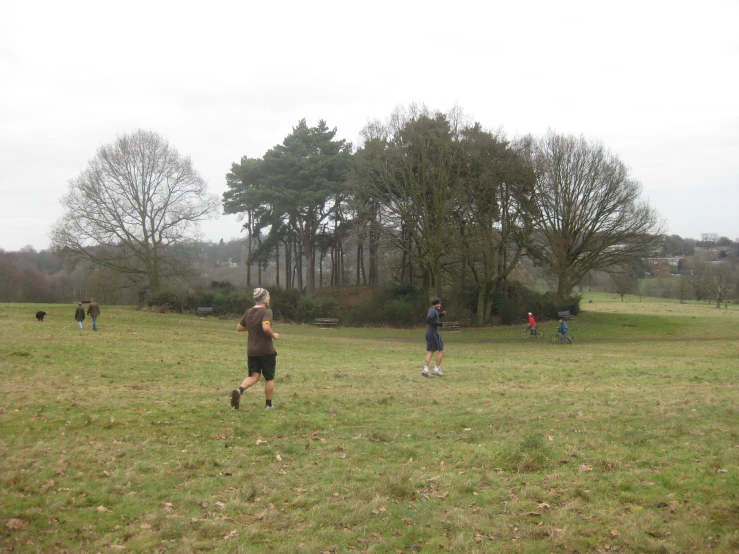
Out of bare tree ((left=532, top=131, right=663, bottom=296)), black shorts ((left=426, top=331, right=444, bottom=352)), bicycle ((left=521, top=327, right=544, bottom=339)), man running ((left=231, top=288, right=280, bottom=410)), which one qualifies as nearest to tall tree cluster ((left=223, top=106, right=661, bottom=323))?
bare tree ((left=532, top=131, right=663, bottom=296))

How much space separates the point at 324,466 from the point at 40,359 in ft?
37.2

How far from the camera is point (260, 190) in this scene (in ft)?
160

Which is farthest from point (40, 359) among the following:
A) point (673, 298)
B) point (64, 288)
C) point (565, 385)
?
point (673, 298)

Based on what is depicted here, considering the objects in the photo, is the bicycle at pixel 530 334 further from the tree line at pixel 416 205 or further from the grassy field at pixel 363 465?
Answer: the grassy field at pixel 363 465

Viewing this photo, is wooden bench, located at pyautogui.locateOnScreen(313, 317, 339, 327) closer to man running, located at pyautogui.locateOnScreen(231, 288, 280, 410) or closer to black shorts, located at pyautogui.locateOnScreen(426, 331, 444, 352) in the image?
black shorts, located at pyautogui.locateOnScreen(426, 331, 444, 352)

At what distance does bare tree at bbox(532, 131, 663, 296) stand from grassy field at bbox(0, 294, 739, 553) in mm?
34741

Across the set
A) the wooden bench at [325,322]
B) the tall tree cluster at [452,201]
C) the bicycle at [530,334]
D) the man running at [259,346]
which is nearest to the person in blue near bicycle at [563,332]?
the bicycle at [530,334]

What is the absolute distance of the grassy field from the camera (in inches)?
184

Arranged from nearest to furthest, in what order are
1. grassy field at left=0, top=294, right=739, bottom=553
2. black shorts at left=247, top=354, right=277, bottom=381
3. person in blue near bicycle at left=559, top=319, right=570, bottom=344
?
grassy field at left=0, top=294, right=739, bottom=553, black shorts at left=247, top=354, right=277, bottom=381, person in blue near bicycle at left=559, top=319, right=570, bottom=344

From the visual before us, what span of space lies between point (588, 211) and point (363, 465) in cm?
4500

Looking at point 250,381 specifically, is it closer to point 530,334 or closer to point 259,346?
point 259,346

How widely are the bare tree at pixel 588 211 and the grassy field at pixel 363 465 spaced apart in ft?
114

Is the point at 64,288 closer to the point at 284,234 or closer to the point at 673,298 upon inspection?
the point at 284,234

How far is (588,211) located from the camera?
47.3 metres
